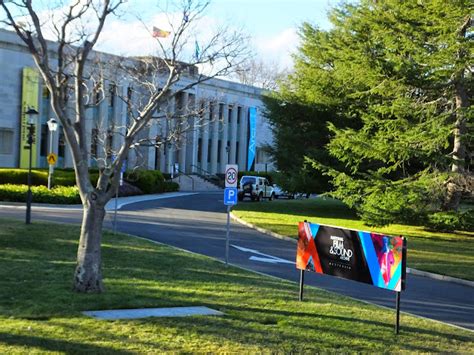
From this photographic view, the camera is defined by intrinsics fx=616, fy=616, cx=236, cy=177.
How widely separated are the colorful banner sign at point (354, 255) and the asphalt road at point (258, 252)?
0.90 meters

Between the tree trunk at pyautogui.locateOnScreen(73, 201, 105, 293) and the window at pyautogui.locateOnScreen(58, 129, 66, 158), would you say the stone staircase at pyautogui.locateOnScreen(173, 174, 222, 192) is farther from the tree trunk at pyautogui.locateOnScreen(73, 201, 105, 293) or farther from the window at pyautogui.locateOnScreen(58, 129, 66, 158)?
the tree trunk at pyautogui.locateOnScreen(73, 201, 105, 293)

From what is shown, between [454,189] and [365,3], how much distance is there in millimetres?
10636

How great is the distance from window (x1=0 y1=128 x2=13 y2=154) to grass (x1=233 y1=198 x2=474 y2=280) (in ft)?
61.6

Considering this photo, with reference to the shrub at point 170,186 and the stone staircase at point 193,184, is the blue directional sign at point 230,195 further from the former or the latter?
the stone staircase at point 193,184

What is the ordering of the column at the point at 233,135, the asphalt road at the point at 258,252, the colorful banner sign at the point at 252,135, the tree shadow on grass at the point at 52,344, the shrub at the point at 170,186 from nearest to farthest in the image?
1. the tree shadow on grass at the point at 52,344
2. the asphalt road at the point at 258,252
3. the shrub at the point at 170,186
4. the column at the point at 233,135
5. the colorful banner sign at the point at 252,135

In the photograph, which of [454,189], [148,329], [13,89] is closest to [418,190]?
[454,189]

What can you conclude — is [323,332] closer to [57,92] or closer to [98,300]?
[98,300]

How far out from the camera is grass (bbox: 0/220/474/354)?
266 inches

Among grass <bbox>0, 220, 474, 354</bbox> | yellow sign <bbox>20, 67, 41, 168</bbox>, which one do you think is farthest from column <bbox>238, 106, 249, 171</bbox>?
grass <bbox>0, 220, 474, 354</bbox>

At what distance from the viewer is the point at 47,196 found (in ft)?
102

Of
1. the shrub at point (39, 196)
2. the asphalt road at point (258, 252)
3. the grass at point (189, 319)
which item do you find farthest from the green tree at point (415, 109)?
the grass at point (189, 319)

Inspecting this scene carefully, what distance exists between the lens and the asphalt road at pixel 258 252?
38.5ft

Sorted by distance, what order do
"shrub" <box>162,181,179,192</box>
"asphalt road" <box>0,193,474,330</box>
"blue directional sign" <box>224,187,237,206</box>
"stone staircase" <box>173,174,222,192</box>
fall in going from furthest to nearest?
"stone staircase" <box>173,174,222,192</box> < "shrub" <box>162,181,179,192</box> < "blue directional sign" <box>224,187,237,206</box> < "asphalt road" <box>0,193,474,330</box>

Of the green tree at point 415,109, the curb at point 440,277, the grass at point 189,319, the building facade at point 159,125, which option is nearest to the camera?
the grass at point 189,319
